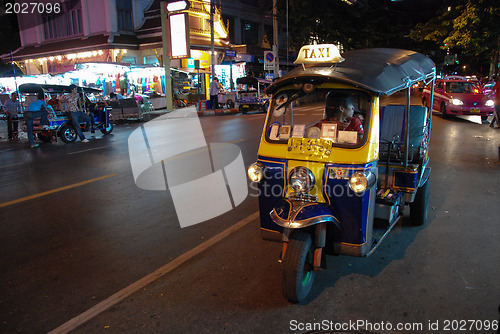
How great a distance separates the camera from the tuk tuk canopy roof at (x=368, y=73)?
11.5ft

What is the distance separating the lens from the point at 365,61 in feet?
13.5

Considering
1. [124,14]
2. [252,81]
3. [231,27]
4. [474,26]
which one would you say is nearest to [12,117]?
[252,81]

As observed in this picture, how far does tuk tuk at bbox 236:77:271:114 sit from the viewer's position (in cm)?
2269

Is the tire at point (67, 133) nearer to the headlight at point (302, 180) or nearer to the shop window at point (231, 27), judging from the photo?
the headlight at point (302, 180)

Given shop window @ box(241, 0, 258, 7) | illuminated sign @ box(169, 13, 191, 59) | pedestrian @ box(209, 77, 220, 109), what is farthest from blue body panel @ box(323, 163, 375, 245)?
shop window @ box(241, 0, 258, 7)

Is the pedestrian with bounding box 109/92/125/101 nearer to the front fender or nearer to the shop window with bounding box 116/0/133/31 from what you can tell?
the shop window with bounding box 116/0/133/31

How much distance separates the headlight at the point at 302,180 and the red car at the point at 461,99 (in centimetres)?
1352

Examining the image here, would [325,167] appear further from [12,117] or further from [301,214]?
[12,117]

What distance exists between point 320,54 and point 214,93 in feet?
68.7

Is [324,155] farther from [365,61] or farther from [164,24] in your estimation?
[164,24]

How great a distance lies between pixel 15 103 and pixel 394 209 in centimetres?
1569

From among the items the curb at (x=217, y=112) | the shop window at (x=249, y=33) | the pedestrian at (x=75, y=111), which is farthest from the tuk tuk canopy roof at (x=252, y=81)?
the shop window at (x=249, y=33)

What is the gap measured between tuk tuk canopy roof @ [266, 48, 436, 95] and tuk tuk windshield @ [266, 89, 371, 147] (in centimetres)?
17

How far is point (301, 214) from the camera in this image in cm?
334
